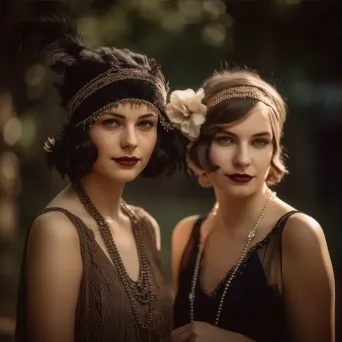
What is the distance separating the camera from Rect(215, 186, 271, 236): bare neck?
962mm

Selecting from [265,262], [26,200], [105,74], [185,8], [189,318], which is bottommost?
[189,318]

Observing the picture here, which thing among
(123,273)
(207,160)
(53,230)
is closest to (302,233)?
(207,160)

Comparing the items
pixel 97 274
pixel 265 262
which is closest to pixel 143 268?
pixel 97 274

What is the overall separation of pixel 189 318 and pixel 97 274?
220 millimetres

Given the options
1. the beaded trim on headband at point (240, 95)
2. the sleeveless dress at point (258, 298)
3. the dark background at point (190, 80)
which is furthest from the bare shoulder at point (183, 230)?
the beaded trim on headband at point (240, 95)

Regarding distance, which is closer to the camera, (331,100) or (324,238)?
(324,238)

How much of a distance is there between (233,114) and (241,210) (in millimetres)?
186

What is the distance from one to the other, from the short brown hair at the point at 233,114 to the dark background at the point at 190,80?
35mm

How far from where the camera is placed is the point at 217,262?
0.98 m

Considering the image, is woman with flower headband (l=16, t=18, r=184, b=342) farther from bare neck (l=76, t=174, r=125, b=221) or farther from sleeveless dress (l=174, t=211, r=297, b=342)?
sleeveless dress (l=174, t=211, r=297, b=342)

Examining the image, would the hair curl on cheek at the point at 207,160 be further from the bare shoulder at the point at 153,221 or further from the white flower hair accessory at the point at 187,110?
the bare shoulder at the point at 153,221

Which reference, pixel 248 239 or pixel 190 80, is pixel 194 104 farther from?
pixel 248 239

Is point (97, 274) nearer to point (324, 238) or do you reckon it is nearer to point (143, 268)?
point (143, 268)

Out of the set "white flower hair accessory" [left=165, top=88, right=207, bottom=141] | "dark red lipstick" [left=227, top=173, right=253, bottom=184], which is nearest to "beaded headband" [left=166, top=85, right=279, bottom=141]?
"white flower hair accessory" [left=165, top=88, right=207, bottom=141]
